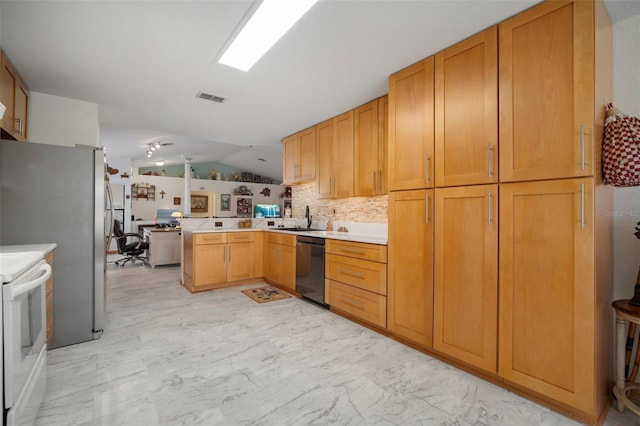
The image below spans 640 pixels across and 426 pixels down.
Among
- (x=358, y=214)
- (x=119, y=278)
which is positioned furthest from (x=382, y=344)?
(x=119, y=278)

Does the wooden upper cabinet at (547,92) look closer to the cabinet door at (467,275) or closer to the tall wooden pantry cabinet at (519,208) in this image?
the tall wooden pantry cabinet at (519,208)

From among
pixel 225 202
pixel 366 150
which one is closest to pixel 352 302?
pixel 366 150

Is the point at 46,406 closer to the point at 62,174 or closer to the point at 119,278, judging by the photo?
the point at 62,174

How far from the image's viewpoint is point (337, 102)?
3.30 metres

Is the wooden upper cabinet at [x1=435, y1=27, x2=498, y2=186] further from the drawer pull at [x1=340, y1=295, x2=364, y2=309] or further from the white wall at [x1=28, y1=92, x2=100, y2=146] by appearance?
the white wall at [x1=28, y1=92, x2=100, y2=146]

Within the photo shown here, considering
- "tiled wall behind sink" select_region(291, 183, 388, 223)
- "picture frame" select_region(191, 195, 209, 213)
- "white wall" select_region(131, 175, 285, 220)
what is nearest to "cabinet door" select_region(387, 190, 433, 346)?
"tiled wall behind sink" select_region(291, 183, 388, 223)

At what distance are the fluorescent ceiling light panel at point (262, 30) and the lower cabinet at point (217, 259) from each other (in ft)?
8.64

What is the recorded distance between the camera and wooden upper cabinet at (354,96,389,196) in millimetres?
3123

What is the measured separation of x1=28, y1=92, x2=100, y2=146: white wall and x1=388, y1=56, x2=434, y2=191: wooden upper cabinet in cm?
342

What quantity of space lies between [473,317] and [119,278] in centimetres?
558

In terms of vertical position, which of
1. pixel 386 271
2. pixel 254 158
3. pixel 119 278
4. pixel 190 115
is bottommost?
pixel 119 278

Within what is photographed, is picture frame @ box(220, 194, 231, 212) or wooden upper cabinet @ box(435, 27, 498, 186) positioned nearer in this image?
wooden upper cabinet @ box(435, 27, 498, 186)

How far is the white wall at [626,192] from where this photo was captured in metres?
1.86

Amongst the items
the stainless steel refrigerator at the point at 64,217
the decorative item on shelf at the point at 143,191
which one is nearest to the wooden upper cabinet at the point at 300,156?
the stainless steel refrigerator at the point at 64,217
